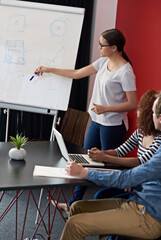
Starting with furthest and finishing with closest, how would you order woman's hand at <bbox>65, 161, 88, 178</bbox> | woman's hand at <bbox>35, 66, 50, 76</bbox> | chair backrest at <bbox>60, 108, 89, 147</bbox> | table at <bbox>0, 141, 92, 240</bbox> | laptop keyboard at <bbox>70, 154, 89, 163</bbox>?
chair backrest at <bbox>60, 108, 89, 147</bbox>, woman's hand at <bbox>35, 66, 50, 76</bbox>, laptop keyboard at <bbox>70, 154, 89, 163</bbox>, woman's hand at <bbox>65, 161, 88, 178</bbox>, table at <bbox>0, 141, 92, 240</bbox>

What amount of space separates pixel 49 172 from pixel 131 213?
19.1 inches

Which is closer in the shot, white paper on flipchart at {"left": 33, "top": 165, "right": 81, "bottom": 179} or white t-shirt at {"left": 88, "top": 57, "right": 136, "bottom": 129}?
white paper on flipchart at {"left": 33, "top": 165, "right": 81, "bottom": 179}

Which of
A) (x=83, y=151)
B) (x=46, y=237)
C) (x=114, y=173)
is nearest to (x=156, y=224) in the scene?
(x=114, y=173)

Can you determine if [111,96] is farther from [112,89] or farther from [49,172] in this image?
[49,172]

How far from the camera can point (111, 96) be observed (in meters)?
2.98

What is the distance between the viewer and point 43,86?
3520 mm

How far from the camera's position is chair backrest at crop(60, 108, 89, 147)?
370 cm

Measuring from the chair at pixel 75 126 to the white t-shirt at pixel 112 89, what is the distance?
0.62 m

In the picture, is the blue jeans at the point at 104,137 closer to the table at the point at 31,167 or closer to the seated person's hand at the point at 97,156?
the table at the point at 31,167

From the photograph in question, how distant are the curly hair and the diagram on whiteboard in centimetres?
150

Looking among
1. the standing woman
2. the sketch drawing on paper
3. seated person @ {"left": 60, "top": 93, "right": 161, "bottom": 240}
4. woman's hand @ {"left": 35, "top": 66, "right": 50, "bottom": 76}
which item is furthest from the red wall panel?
seated person @ {"left": 60, "top": 93, "right": 161, "bottom": 240}

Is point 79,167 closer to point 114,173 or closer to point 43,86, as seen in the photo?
point 114,173

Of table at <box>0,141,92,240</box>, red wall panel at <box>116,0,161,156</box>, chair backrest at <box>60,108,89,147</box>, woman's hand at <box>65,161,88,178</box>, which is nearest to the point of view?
table at <box>0,141,92,240</box>

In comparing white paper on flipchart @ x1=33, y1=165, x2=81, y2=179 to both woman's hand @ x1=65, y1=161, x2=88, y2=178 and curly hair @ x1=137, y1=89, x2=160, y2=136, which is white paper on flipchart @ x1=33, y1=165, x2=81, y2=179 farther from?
curly hair @ x1=137, y1=89, x2=160, y2=136
